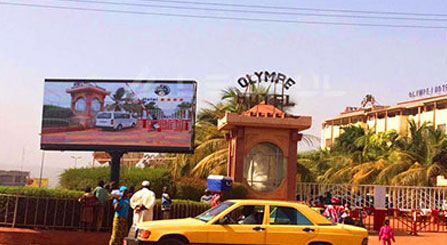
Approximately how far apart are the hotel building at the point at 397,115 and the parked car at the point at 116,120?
154ft

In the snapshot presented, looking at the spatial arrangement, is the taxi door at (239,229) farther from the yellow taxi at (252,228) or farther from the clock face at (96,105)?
the clock face at (96,105)

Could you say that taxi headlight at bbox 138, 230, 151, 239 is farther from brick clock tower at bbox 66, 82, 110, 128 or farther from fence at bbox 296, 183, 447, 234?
fence at bbox 296, 183, 447, 234

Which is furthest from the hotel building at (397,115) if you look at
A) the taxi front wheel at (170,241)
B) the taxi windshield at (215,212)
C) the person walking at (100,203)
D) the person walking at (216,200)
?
the taxi front wheel at (170,241)

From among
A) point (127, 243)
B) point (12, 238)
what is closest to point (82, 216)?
point (12, 238)

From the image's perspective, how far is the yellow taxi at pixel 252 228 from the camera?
1057cm

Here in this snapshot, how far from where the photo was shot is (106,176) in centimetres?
2134

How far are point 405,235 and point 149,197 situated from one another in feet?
39.9

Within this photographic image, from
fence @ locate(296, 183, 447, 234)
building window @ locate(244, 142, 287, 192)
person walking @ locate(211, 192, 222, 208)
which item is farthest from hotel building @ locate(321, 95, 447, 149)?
person walking @ locate(211, 192, 222, 208)

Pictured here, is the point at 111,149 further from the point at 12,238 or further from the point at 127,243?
the point at 127,243

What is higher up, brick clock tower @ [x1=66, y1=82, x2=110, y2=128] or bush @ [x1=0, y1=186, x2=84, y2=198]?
brick clock tower @ [x1=66, y1=82, x2=110, y2=128]

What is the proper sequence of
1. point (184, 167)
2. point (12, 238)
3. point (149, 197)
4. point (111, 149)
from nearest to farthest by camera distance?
1. point (149, 197)
2. point (12, 238)
3. point (111, 149)
4. point (184, 167)

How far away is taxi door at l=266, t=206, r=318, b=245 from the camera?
1087 centimetres

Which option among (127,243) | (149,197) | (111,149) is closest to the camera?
(127,243)

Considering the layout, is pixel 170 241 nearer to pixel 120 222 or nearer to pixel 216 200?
pixel 120 222
